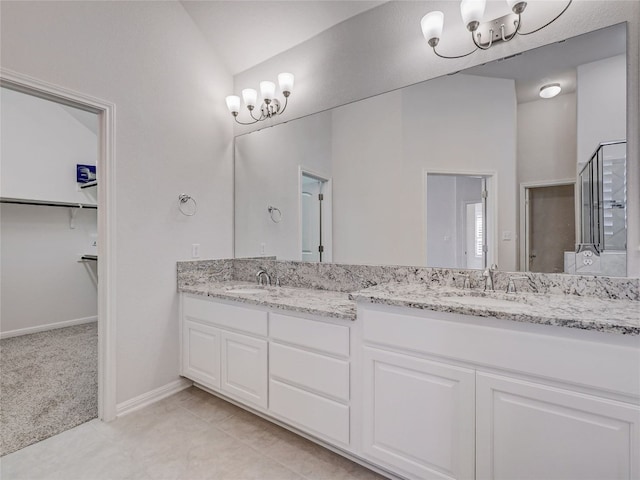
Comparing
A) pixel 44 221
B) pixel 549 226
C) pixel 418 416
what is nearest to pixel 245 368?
pixel 418 416

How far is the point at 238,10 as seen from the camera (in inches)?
97.7

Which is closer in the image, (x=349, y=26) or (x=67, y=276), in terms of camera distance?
(x=349, y=26)

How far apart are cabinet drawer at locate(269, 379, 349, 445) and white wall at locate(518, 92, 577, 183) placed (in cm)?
157

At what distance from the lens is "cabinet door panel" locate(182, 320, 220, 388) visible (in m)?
2.30

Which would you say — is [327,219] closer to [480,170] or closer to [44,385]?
[480,170]

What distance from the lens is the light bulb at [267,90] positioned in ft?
8.50

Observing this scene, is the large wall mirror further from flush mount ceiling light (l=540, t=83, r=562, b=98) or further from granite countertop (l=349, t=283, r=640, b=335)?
granite countertop (l=349, t=283, r=640, b=335)

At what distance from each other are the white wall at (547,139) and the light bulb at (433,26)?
1.90ft

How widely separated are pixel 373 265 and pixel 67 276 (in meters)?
4.08

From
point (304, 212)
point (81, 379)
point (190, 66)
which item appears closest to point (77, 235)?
point (81, 379)

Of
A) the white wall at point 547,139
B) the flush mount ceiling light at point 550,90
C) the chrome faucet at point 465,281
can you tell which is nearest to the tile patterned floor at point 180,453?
the chrome faucet at point 465,281

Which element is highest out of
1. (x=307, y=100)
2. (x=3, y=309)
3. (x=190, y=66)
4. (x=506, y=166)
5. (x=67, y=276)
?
(x=190, y=66)

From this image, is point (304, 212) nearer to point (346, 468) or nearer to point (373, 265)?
point (373, 265)

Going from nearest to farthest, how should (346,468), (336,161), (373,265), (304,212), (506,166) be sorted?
(346,468), (506,166), (373,265), (336,161), (304,212)
